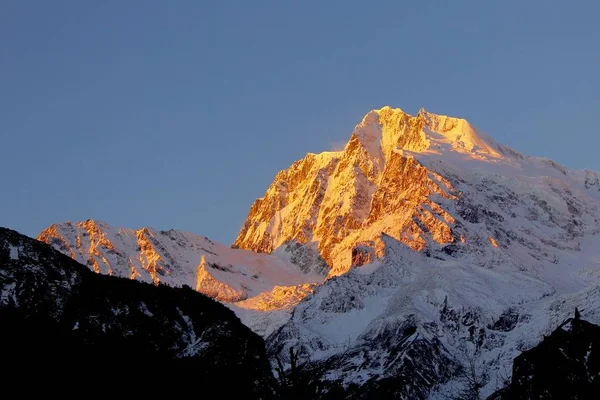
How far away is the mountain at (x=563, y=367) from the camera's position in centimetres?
8688

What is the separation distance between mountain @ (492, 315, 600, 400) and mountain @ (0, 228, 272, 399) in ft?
67.1

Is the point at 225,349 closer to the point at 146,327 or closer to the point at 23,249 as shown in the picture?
the point at 146,327

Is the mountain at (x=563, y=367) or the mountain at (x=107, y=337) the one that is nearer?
the mountain at (x=107, y=337)

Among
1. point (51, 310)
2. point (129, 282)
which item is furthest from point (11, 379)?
point (129, 282)

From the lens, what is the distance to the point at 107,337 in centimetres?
9519

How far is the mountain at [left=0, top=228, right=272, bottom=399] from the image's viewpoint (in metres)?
85.6

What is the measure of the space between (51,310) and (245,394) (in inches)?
659

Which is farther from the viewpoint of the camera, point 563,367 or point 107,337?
point 107,337

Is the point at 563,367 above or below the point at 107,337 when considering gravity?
below

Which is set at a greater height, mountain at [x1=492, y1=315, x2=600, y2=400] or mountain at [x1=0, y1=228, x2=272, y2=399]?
mountain at [x1=0, y1=228, x2=272, y2=399]

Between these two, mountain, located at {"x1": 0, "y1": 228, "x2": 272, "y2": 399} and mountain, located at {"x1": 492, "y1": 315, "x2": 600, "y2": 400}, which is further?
mountain, located at {"x1": 492, "y1": 315, "x2": 600, "y2": 400}

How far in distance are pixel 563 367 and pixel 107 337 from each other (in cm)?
3524

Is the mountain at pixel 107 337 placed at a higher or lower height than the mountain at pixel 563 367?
higher

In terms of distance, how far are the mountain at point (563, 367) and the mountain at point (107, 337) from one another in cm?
2044
